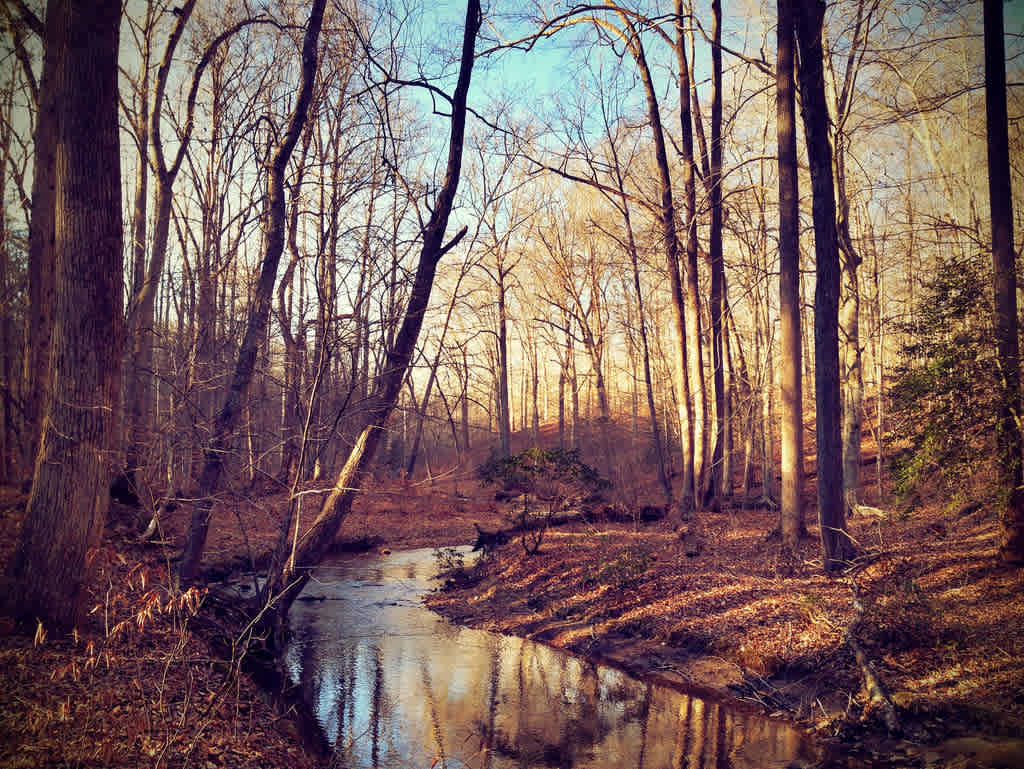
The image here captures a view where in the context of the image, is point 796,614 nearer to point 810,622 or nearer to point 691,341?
point 810,622

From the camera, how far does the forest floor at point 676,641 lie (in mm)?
5473

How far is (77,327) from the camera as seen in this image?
6758 mm

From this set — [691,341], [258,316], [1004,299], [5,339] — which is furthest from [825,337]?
[5,339]

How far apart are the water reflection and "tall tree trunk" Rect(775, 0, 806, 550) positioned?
4.71 m

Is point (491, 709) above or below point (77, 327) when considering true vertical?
below

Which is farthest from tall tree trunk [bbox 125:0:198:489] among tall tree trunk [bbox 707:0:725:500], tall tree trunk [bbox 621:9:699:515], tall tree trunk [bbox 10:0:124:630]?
tall tree trunk [bbox 707:0:725:500]

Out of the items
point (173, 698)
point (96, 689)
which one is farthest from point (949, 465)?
point (96, 689)

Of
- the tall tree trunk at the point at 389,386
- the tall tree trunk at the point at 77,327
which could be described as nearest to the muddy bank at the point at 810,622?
the tall tree trunk at the point at 389,386

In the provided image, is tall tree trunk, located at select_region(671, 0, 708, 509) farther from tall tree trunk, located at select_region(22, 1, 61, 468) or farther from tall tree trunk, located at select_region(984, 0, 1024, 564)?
tall tree trunk, located at select_region(22, 1, 61, 468)

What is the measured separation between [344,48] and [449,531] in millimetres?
13866

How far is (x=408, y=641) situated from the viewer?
10.3 metres

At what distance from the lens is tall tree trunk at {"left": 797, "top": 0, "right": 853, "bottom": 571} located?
988 centimetres

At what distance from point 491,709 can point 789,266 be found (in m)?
8.17

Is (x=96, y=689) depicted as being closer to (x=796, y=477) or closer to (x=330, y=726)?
(x=330, y=726)
